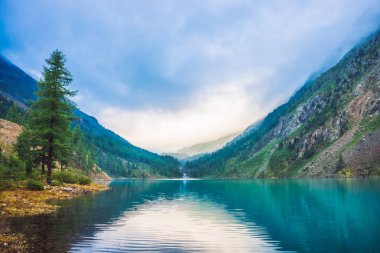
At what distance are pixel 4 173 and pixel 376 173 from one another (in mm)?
175148

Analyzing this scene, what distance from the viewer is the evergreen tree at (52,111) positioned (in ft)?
206

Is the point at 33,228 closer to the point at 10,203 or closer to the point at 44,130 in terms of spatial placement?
the point at 10,203

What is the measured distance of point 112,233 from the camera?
2825cm

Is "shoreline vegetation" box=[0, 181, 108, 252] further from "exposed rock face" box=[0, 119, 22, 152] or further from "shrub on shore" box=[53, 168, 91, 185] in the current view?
"exposed rock face" box=[0, 119, 22, 152]

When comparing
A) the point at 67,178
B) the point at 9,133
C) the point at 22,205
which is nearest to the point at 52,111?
the point at 67,178

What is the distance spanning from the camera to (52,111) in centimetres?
6381

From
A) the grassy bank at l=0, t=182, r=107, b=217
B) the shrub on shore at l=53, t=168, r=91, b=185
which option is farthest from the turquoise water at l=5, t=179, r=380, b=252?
the shrub on shore at l=53, t=168, r=91, b=185

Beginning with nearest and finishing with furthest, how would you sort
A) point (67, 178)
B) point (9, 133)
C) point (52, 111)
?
point (52, 111) < point (67, 178) < point (9, 133)

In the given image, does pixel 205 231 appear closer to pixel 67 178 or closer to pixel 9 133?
pixel 67 178

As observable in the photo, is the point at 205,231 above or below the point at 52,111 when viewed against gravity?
below

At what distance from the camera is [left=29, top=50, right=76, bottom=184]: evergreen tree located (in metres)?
62.8

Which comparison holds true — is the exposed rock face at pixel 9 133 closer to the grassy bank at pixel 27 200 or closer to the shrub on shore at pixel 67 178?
the shrub on shore at pixel 67 178

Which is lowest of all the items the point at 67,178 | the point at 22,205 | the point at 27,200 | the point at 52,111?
the point at 22,205

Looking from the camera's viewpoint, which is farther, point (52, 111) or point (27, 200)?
point (52, 111)
